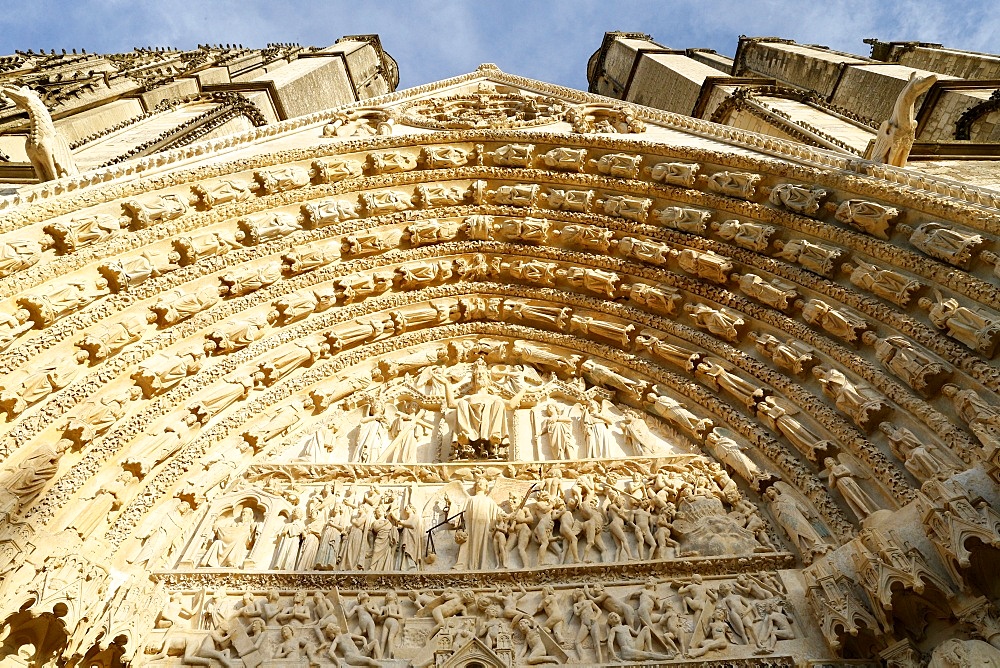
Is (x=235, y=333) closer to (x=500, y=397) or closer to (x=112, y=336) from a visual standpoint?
(x=112, y=336)

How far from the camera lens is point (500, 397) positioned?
6.52 m

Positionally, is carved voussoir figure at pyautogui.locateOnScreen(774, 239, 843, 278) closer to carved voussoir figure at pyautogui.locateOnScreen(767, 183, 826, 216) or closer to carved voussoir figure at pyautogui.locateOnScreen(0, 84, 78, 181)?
carved voussoir figure at pyautogui.locateOnScreen(767, 183, 826, 216)

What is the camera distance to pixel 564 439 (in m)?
5.97

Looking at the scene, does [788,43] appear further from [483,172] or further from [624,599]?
[624,599]

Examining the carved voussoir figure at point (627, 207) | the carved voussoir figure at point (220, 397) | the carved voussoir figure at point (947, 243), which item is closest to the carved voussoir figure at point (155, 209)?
the carved voussoir figure at point (220, 397)

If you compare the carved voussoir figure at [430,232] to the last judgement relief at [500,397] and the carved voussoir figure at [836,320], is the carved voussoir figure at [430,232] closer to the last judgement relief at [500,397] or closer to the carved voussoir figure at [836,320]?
the last judgement relief at [500,397]

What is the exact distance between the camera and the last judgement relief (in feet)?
14.0

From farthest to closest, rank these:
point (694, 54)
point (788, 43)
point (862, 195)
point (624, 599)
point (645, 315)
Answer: point (694, 54), point (788, 43), point (645, 315), point (862, 195), point (624, 599)

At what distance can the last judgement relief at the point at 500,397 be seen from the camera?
168 inches

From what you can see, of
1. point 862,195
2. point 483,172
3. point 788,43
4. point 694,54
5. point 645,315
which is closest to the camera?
point 862,195

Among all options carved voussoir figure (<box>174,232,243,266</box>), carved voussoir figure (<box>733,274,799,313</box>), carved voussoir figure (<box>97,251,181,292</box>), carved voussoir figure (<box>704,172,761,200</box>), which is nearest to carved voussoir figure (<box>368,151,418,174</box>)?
carved voussoir figure (<box>174,232,243,266</box>)

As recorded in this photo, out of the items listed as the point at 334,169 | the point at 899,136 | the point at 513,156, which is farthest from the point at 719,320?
the point at 334,169

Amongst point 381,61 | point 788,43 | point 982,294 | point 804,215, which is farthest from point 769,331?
point 381,61

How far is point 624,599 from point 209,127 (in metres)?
9.52
